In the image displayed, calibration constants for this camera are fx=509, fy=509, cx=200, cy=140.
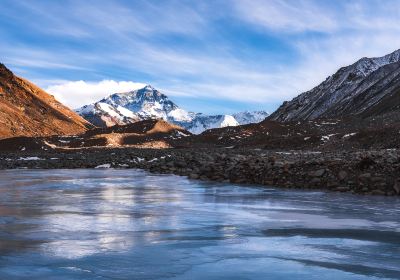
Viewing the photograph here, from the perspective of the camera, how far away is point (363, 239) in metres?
8.32

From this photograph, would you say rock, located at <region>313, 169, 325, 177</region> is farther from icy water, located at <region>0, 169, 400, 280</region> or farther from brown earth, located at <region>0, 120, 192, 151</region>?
brown earth, located at <region>0, 120, 192, 151</region>

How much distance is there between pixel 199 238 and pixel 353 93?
487ft

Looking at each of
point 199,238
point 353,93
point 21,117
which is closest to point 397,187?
point 199,238

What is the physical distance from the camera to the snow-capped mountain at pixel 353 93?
4715 inches

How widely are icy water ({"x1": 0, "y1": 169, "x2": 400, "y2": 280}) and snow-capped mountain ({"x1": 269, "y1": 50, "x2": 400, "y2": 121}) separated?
296 ft

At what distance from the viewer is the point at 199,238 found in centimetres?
820

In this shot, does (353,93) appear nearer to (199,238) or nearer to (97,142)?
(97,142)

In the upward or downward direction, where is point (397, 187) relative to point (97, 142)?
downward

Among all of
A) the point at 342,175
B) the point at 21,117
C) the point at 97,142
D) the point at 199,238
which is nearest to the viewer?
the point at 199,238

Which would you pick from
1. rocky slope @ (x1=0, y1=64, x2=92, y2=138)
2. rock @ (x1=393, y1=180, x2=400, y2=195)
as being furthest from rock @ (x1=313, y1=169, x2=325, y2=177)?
rocky slope @ (x1=0, y1=64, x2=92, y2=138)

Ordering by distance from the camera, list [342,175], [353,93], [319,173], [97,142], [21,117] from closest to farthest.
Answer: [342,175]
[319,173]
[97,142]
[353,93]
[21,117]

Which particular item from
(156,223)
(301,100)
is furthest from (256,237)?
(301,100)

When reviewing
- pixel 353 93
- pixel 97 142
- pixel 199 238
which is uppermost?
pixel 353 93

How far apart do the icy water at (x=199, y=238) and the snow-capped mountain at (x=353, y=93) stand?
9019 cm
